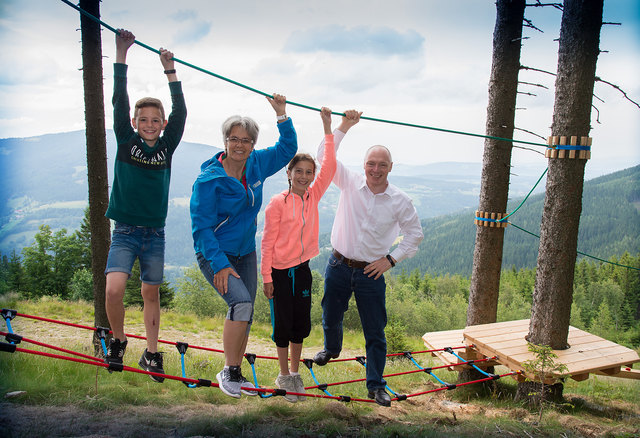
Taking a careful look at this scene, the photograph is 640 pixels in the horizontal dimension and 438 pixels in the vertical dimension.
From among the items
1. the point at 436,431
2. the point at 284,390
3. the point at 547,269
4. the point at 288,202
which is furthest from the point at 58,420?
the point at 547,269

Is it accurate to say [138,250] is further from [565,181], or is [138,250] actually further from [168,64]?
[565,181]

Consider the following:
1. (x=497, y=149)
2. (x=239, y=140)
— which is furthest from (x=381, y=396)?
(x=497, y=149)

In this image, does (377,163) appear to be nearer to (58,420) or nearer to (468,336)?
(468,336)

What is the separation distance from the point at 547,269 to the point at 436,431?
217 centimetres

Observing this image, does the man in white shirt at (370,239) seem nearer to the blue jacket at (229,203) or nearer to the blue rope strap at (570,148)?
the blue jacket at (229,203)

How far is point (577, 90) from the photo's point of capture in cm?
452

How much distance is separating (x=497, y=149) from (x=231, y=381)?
4194mm

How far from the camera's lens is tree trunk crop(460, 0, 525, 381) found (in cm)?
536

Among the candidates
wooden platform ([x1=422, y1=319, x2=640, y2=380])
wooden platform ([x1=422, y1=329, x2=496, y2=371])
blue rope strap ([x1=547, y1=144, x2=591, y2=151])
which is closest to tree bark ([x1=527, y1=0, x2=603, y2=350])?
blue rope strap ([x1=547, y1=144, x2=591, y2=151])

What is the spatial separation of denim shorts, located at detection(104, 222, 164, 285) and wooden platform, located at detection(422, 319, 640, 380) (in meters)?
3.47

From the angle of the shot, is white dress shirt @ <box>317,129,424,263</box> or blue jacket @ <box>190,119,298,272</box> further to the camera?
white dress shirt @ <box>317,129,424,263</box>

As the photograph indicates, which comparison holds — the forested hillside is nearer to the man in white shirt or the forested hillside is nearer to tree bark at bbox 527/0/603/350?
tree bark at bbox 527/0/603/350

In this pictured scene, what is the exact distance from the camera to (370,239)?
3689 mm

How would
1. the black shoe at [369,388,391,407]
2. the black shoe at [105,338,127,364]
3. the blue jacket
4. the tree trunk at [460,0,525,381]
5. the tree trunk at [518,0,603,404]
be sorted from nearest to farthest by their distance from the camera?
1. the blue jacket
2. the black shoe at [105,338,127,364]
3. the black shoe at [369,388,391,407]
4. the tree trunk at [518,0,603,404]
5. the tree trunk at [460,0,525,381]
